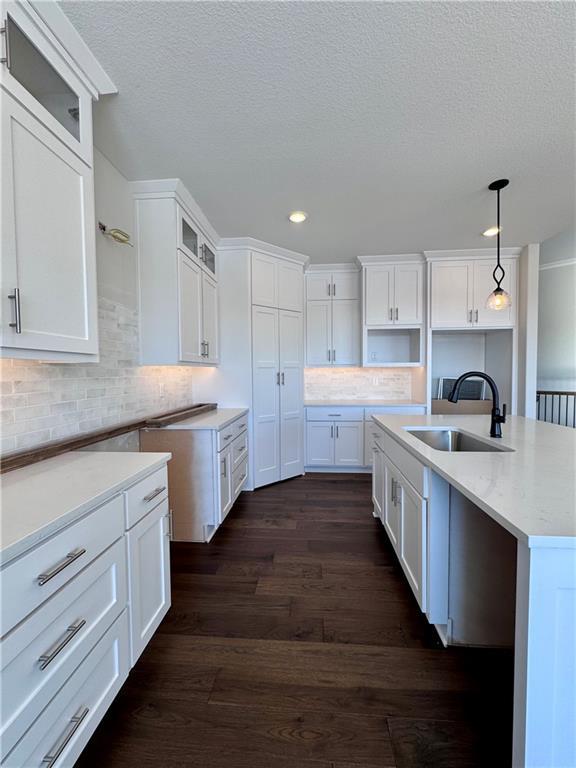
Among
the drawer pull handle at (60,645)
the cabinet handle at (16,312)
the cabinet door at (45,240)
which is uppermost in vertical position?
the cabinet door at (45,240)

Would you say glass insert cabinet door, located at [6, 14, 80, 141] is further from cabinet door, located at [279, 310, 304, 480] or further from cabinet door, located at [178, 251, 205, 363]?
cabinet door, located at [279, 310, 304, 480]

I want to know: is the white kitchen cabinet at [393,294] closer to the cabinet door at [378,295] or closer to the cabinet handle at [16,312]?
the cabinet door at [378,295]

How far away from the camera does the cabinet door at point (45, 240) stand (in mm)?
1048

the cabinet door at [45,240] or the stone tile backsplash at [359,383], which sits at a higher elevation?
the cabinet door at [45,240]

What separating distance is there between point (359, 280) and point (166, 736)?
4.31 m

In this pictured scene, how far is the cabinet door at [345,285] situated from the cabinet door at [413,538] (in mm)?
2963

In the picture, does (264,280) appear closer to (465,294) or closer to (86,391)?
(86,391)

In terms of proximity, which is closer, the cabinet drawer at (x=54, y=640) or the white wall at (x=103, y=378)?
the cabinet drawer at (x=54, y=640)

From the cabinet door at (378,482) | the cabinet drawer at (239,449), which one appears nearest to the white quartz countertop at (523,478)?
the cabinet door at (378,482)

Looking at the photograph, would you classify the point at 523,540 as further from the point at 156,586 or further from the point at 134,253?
the point at 134,253

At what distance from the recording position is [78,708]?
958 millimetres

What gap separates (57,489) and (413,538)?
5.33 feet

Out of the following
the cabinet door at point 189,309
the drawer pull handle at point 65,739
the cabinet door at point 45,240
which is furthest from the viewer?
the cabinet door at point 189,309

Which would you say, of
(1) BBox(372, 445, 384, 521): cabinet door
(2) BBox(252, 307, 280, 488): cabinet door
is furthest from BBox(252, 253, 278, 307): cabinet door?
(1) BBox(372, 445, 384, 521): cabinet door
